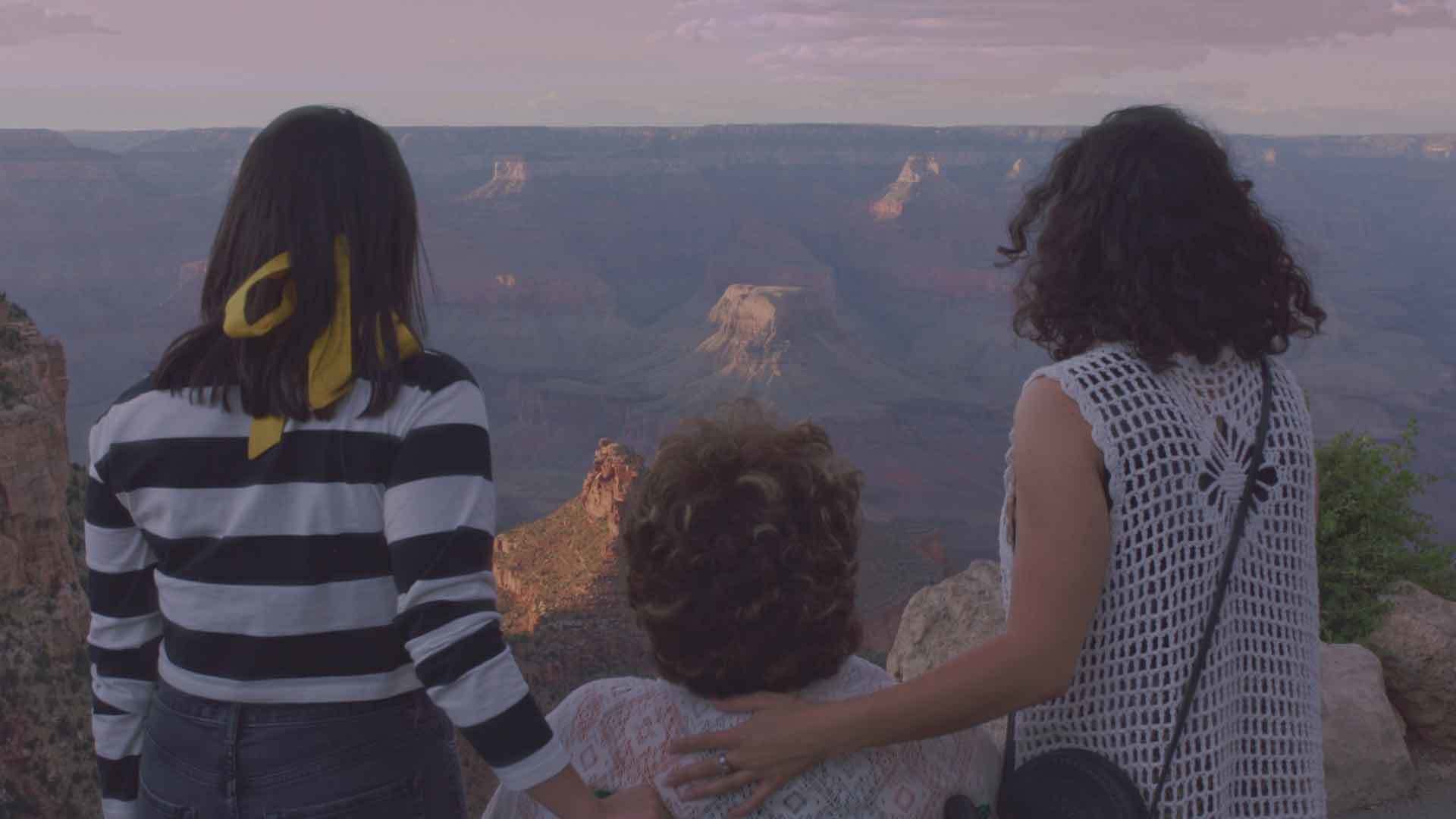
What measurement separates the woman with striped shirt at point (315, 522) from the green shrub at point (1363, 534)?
503cm

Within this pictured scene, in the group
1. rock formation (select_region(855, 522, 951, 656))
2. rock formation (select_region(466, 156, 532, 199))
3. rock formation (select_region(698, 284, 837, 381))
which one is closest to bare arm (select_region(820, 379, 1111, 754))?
rock formation (select_region(855, 522, 951, 656))

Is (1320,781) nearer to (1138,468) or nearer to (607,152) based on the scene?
(1138,468)

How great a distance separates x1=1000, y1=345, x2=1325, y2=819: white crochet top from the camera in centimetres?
164

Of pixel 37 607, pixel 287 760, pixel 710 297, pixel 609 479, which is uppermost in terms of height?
pixel 287 760

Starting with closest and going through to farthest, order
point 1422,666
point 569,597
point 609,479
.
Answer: point 1422,666
point 569,597
point 609,479

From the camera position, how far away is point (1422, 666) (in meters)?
5.24

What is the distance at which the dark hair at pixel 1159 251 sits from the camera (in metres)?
1.68

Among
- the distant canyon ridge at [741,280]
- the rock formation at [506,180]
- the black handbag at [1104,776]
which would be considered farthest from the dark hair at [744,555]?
the rock formation at [506,180]

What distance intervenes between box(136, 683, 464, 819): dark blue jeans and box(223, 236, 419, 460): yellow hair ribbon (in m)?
0.43

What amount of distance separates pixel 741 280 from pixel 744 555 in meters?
88.1

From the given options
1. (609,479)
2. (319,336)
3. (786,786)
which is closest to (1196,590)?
(786,786)

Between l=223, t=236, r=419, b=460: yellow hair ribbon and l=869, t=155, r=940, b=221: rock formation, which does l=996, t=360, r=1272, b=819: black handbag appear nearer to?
l=223, t=236, r=419, b=460: yellow hair ribbon

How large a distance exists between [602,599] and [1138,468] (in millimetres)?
18942

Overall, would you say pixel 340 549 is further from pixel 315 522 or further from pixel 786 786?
pixel 786 786
